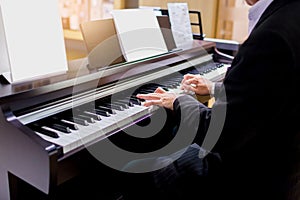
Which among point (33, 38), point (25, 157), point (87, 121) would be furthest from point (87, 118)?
point (33, 38)

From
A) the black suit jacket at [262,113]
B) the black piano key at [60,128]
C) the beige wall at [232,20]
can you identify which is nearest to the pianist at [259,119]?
the black suit jacket at [262,113]

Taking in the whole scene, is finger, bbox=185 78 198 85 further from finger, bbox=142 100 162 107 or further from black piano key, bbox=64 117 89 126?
black piano key, bbox=64 117 89 126

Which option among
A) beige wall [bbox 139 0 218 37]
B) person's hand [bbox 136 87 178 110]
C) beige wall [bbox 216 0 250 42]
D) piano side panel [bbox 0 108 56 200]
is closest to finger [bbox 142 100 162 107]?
person's hand [bbox 136 87 178 110]

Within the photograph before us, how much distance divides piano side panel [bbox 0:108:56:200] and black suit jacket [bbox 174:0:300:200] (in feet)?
1.62

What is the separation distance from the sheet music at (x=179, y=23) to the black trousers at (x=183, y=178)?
39.9 inches

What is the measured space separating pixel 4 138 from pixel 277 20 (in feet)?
2.93

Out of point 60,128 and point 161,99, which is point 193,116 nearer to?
point 161,99

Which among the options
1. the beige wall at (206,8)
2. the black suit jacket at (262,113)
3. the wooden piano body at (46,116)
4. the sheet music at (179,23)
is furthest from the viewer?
the beige wall at (206,8)

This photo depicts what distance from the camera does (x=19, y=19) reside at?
119cm

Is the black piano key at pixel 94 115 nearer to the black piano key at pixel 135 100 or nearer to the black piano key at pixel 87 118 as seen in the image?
the black piano key at pixel 87 118

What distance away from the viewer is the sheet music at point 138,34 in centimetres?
160

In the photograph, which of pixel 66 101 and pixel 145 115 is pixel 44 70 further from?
pixel 145 115

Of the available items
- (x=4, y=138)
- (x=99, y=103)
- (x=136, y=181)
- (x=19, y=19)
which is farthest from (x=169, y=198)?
(x=19, y=19)

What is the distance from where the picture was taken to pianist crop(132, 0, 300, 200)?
0.88 m
